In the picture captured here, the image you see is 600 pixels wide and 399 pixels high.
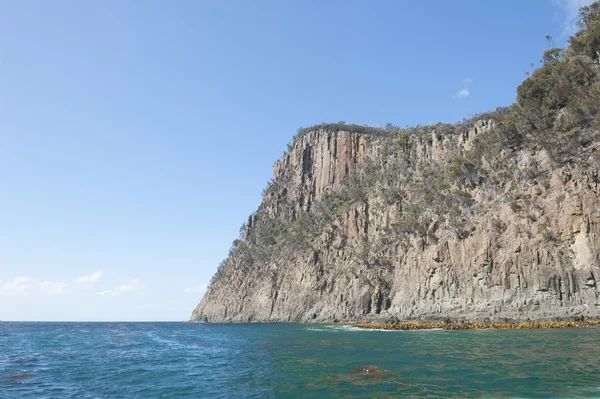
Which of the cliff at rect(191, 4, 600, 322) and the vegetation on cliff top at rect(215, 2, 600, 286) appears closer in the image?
the cliff at rect(191, 4, 600, 322)

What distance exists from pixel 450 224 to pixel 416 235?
890cm

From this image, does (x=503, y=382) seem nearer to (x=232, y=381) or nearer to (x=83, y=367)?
(x=232, y=381)

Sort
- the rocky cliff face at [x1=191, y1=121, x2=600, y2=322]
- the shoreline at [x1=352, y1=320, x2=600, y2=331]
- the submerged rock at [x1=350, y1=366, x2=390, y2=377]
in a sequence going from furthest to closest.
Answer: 1. the rocky cliff face at [x1=191, y1=121, x2=600, y2=322]
2. the shoreline at [x1=352, y1=320, x2=600, y2=331]
3. the submerged rock at [x1=350, y1=366, x2=390, y2=377]

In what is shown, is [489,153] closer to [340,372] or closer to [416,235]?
[416,235]

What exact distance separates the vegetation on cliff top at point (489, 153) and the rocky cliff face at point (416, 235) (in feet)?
1.13

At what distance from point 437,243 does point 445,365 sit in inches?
1839

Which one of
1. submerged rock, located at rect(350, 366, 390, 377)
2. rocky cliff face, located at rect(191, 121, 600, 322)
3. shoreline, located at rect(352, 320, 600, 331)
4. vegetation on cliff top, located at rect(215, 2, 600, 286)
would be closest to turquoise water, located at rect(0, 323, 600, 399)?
submerged rock, located at rect(350, 366, 390, 377)

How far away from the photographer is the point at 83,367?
27547 millimetres

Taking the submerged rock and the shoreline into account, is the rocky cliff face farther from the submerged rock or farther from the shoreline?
the submerged rock

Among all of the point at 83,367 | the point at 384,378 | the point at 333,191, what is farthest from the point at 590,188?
the point at 333,191

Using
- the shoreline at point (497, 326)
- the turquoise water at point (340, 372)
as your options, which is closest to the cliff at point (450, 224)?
the shoreline at point (497, 326)

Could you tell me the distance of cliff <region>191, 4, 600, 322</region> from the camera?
158 feet

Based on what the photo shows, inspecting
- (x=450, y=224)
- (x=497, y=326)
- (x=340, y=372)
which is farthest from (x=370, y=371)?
(x=450, y=224)

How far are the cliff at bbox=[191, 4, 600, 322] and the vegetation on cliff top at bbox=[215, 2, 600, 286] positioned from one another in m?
0.22
